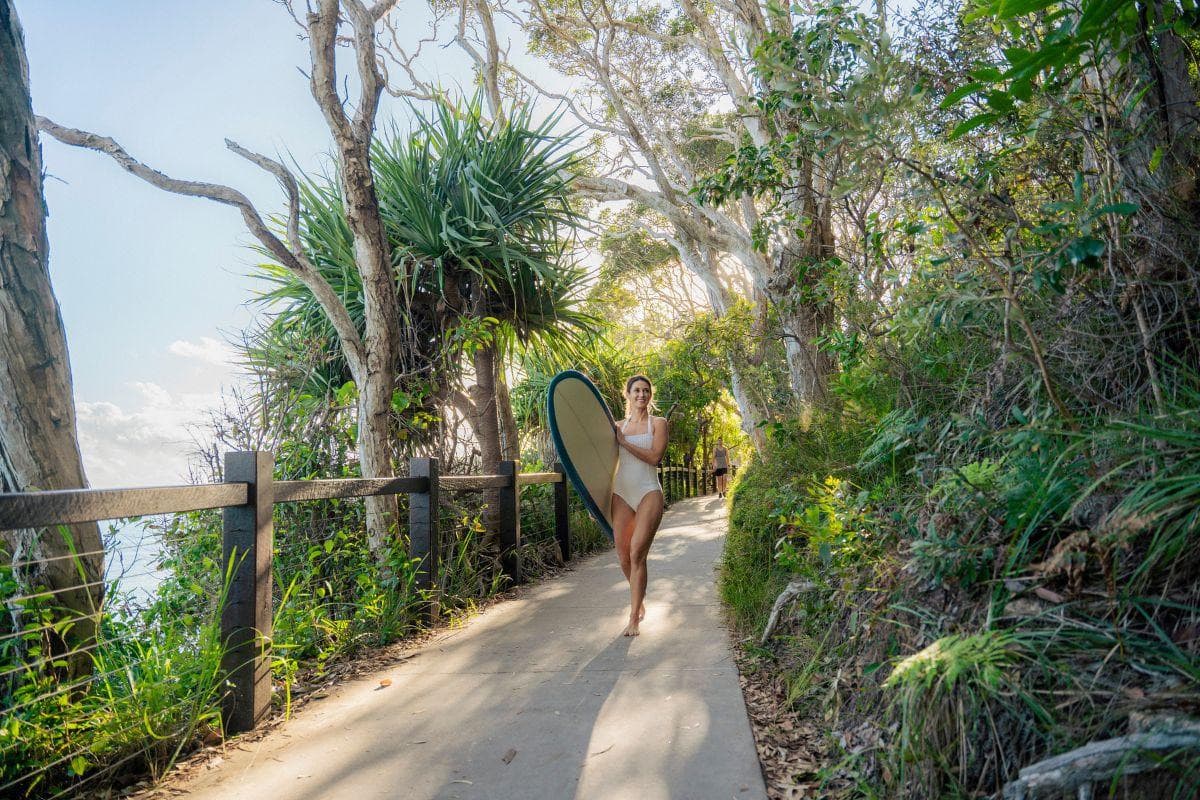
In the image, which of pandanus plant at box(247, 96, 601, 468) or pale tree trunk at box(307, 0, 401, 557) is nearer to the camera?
pale tree trunk at box(307, 0, 401, 557)

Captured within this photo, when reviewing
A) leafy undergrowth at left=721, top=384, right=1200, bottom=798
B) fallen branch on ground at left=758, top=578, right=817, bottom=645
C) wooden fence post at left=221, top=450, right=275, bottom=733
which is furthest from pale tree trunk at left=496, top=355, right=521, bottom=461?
leafy undergrowth at left=721, top=384, right=1200, bottom=798

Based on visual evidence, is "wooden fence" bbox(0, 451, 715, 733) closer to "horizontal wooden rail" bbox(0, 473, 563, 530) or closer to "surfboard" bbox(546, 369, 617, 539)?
"horizontal wooden rail" bbox(0, 473, 563, 530)

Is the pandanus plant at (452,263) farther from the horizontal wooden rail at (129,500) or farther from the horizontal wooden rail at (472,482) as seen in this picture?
the horizontal wooden rail at (129,500)

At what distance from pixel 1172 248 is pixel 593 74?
47.5ft

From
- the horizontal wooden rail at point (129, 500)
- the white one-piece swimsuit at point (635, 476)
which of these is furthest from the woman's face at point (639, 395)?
the horizontal wooden rail at point (129, 500)

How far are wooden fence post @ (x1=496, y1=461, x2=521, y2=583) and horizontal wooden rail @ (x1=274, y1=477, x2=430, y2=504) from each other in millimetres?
1667

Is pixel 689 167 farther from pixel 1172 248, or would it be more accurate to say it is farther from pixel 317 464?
pixel 1172 248

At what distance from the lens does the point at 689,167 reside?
1725 cm

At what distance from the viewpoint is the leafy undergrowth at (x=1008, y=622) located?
186 centimetres

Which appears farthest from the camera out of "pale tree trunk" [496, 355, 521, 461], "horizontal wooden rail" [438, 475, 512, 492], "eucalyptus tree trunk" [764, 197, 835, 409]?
"pale tree trunk" [496, 355, 521, 461]

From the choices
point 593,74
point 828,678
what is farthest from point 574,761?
point 593,74

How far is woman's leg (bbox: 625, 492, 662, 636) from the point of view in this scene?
16.3ft

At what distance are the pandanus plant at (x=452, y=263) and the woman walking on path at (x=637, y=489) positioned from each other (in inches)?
80.3

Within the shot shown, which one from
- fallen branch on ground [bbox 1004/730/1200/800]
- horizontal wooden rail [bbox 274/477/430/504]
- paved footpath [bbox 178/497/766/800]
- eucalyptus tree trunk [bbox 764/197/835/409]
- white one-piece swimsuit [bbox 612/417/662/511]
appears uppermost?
eucalyptus tree trunk [bbox 764/197/835/409]
